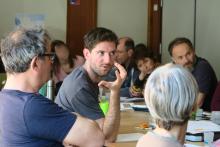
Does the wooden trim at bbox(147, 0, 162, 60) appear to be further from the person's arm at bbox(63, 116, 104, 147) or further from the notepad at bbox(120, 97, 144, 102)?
the person's arm at bbox(63, 116, 104, 147)

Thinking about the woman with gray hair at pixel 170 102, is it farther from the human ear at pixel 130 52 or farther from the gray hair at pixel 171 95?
the human ear at pixel 130 52

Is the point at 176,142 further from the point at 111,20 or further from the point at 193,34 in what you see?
the point at 111,20

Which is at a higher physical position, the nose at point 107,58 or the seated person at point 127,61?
the nose at point 107,58

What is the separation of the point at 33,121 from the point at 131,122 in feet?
4.72

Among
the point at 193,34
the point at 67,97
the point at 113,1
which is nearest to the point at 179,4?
the point at 193,34

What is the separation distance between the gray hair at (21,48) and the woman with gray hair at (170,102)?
48cm

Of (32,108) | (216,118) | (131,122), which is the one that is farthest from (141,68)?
(32,108)

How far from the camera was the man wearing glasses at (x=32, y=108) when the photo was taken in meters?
1.50

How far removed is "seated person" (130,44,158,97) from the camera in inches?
162

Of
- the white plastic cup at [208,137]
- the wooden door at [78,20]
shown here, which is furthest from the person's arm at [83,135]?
the wooden door at [78,20]

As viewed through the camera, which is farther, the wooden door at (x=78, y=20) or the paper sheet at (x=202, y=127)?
the wooden door at (x=78, y=20)

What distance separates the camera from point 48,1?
6.12 metres

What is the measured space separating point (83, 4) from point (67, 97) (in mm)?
4081

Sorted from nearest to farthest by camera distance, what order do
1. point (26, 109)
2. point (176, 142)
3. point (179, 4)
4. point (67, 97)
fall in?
1. point (176, 142)
2. point (26, 109)
3. point (67, 97)
4. point (179, 4)
